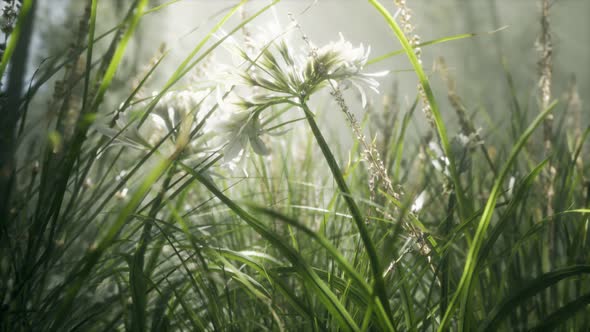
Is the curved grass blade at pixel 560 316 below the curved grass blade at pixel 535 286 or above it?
below

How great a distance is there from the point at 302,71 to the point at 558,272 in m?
0.25

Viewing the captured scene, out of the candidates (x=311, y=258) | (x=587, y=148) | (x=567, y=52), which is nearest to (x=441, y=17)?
(x=567, y=52)

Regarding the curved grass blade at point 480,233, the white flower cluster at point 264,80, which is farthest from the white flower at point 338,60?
the curved grass blade at point 480,233

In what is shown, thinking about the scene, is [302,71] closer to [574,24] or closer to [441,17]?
[441,17]

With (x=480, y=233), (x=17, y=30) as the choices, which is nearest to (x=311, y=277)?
(x=480, y=233)

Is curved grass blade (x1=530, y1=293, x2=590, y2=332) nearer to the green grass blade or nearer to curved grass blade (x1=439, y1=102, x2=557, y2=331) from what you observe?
curved grass blade (x1=439, y1=102, x2=557, y2=331)

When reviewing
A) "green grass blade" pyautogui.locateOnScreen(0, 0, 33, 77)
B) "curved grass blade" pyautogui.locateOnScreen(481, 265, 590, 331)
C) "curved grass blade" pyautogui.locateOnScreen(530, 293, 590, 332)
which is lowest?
"curved grass blade" pyautogui.locateOnScreen(530, 293, 590, 332)

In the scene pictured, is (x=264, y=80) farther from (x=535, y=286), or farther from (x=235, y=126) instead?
(x=535, y=286)

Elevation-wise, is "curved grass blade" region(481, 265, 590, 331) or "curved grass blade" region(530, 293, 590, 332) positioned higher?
"curved grass blade" region(481, 265, 590, 331)

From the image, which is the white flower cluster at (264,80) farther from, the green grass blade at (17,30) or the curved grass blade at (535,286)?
the curved grass blade at (535,286)

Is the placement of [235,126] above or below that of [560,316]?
above

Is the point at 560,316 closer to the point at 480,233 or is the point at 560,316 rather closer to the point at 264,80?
the point at 480,233

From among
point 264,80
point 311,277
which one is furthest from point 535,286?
point 264,80

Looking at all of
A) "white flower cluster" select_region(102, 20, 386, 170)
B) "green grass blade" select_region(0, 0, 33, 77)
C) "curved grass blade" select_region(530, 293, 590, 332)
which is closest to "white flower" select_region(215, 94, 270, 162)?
"white flower cluster" select_region(102, 20, 386, 170)
